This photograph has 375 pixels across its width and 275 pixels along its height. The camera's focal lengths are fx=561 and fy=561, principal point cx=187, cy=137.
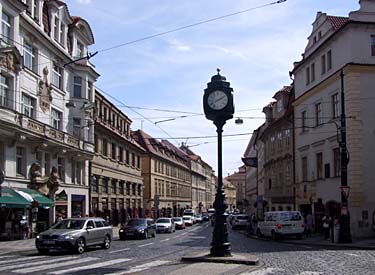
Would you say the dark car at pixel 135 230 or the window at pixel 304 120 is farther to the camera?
the window at pixel 304 120

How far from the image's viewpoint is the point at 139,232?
37219 mm

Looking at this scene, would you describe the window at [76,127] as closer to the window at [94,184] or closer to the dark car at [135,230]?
the window at [94,184]

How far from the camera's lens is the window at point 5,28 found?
31141 millimetres

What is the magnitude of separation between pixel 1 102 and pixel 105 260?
1569 cm

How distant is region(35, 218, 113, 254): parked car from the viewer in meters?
22.4

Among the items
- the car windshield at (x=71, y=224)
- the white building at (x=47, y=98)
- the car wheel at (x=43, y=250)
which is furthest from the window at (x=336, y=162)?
the car wheel at (x=43, y=250)

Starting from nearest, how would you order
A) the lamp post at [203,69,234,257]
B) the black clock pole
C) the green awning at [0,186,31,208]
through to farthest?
the black clock pole < the lamp post at [203,69,234,257] < the green awning at [0,186,31,208]

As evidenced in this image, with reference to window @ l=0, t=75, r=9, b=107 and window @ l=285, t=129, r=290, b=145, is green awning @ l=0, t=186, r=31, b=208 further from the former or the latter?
window @ l=285, t=129, r=290, b=145

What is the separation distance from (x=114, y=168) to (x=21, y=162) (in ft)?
78.7

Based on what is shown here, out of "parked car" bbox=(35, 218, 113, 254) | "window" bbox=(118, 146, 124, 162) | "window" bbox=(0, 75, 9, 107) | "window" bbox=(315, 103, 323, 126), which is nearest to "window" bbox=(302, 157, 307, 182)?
"window" bbox=(315, 103, 323, 126)

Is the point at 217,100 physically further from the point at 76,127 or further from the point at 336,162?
the point at 76,127

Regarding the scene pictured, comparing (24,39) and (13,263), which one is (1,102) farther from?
(13,263)

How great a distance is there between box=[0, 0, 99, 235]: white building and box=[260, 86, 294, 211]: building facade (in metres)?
17.5

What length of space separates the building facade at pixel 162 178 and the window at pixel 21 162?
108 feet
